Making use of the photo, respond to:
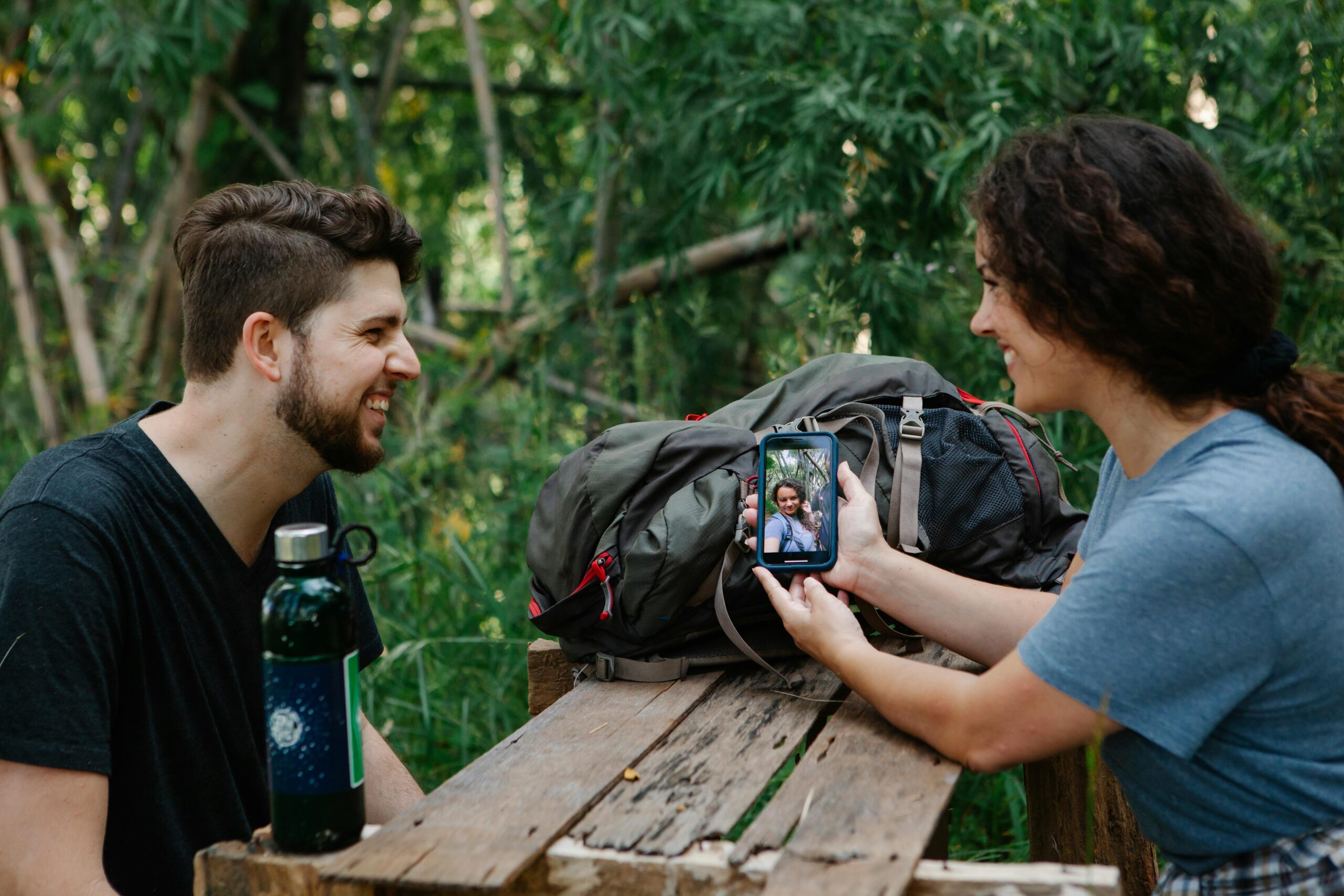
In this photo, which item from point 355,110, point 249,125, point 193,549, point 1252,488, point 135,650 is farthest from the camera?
point 355,110

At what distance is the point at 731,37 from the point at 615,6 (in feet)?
1.40

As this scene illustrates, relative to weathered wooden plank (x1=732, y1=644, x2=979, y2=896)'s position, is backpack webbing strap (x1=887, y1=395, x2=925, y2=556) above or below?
above

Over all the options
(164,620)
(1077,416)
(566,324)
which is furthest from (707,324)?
(164,620)

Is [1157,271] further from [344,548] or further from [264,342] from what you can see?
[264,342]

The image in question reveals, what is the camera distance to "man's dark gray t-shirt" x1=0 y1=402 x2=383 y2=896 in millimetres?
1666

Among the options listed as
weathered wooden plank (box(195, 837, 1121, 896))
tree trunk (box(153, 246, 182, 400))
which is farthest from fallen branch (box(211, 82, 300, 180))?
weathered wooden plank (box(195, 837, 1121, 896))

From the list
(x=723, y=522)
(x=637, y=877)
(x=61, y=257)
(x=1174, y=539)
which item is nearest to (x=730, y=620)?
(x=723, y=522)

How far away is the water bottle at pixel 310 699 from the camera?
136 centimetres

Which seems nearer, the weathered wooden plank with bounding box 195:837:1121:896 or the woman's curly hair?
the weathered wooden plank with bounding box 195:837:1121:896

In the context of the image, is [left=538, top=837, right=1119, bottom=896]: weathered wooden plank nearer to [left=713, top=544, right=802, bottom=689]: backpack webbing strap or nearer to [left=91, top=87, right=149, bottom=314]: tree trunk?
[left=713, top=544, right=802, bottom=689]: backpack webbing strap

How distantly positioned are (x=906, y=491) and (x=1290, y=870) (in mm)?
841

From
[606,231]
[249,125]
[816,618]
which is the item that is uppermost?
[249,125]

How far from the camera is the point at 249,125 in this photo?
5344 millimetres

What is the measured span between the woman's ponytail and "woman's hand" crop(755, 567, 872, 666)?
649mm
